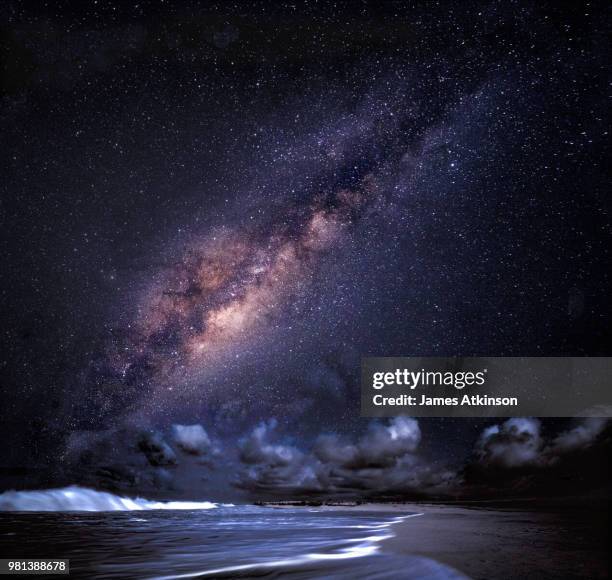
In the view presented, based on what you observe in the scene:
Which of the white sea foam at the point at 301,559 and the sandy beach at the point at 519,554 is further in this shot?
the white sea foam at the point at 301,559

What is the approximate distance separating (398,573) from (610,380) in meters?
10.9

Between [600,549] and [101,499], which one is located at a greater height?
[600,549]

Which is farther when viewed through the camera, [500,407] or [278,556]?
[500,407]

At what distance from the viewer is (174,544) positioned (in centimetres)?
1169

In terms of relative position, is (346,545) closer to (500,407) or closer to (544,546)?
(544,546)

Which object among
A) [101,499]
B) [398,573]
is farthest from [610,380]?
[101,499]

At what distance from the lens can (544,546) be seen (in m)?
9.23

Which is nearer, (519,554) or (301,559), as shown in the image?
(519,554)

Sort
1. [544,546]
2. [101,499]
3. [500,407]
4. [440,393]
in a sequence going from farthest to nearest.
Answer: [101,499] < [500,407] < [440,393] < [544,546]

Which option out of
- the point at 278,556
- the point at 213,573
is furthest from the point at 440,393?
the point at 213,573

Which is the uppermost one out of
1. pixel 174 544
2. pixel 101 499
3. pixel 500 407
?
pixel 500 407

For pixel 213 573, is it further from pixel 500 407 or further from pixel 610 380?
pixel 610 380

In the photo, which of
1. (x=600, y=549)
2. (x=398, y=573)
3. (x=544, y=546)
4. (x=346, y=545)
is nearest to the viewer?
(x=398, y=573)

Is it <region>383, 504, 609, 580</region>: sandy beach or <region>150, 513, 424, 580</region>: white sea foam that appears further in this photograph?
<region>150, 513, 424, 580</region>: white sea foam
